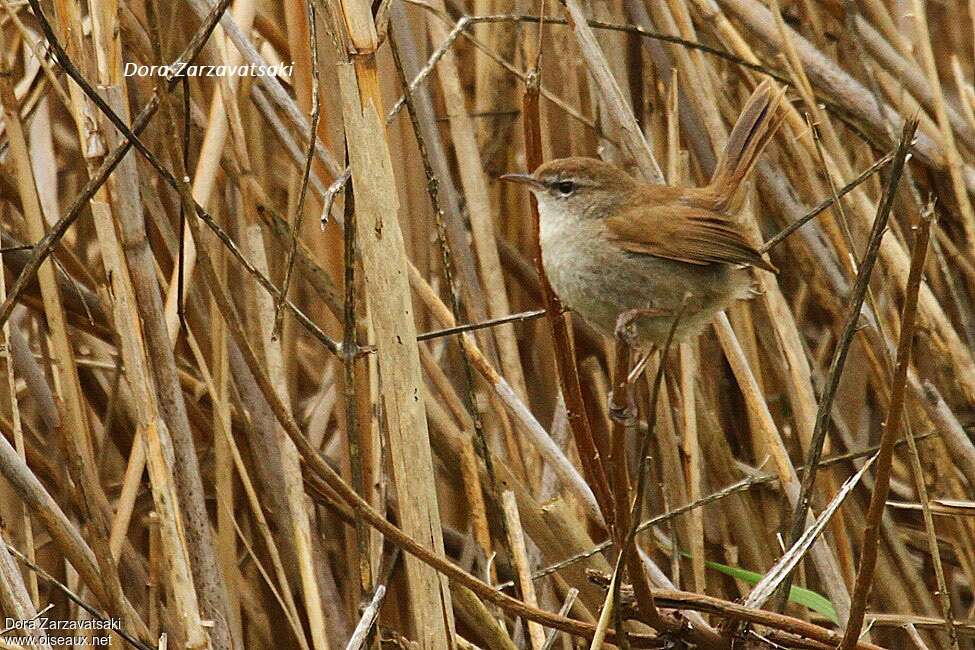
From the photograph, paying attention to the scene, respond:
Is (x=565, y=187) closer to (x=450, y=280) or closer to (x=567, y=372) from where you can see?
(x=450, y=280)

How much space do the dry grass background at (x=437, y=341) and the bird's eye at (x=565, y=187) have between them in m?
0.14

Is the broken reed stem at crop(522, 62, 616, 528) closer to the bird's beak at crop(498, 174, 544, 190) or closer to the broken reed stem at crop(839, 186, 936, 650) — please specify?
the broken reed stem at crop(839, 186, 936, 650)

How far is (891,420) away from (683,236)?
32.0 inches

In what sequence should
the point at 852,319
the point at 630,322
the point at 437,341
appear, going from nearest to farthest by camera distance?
the point at 852,319
the point at 630,322
the point at 437,341

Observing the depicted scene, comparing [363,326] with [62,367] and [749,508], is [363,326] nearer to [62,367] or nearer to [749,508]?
[62,367]

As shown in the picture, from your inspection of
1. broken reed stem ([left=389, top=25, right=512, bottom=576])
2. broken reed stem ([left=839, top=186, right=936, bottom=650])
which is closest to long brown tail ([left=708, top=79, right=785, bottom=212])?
broken reed stem ([left=389, top=25, right=512, bottom=576])

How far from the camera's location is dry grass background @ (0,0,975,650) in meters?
→ 1.82

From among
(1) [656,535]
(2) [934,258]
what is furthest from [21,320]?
(2) [934,258]

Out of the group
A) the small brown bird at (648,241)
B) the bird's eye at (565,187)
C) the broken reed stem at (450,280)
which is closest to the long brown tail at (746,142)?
the small brown bird at (648,241)

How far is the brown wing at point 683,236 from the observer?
186cm

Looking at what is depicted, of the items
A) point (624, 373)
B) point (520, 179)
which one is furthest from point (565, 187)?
point (624, 373)

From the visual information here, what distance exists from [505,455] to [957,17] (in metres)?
1.91

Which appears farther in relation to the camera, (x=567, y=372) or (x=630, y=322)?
(x=630, y=322)

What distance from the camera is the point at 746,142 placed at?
1964 millimetres
